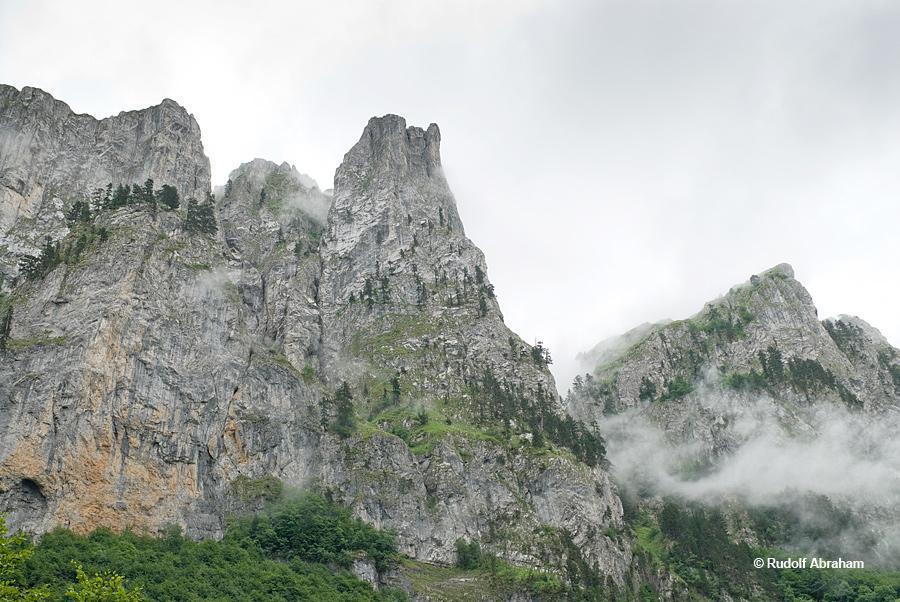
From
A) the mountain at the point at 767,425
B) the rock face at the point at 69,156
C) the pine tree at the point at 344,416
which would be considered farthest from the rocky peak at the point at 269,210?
the mountain at the point at 767,425

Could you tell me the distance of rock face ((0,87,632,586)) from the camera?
89.4 metres

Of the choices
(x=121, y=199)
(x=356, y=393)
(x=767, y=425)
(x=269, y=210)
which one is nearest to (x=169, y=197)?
(x=121, y=199)

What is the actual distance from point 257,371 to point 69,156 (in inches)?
2437

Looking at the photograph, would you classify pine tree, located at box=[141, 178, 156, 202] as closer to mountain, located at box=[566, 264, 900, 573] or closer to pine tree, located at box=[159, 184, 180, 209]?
pine tree, located at box=[159, 184, 180, 209]

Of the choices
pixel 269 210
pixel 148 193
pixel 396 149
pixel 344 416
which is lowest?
pixel 344 416

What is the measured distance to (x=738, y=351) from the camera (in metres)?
184

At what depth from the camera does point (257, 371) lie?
11025cm

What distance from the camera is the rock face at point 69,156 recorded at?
127 m

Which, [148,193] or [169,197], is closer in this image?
[148,193]

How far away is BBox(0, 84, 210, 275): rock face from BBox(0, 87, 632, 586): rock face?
0.38m

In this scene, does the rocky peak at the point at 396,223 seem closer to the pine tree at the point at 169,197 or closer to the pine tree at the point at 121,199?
the pine tree at the point at 169,197

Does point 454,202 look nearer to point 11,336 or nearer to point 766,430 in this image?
point 766,430

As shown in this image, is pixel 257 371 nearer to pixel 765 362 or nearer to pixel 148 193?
pixel 148 193

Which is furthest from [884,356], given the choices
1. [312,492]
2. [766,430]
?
[312,492]
